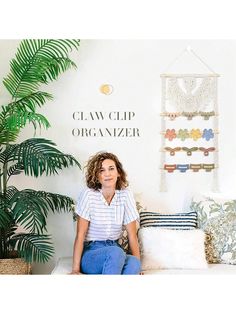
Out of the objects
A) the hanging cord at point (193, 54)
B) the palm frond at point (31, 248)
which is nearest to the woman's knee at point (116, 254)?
the palm frond at point (31, 248)

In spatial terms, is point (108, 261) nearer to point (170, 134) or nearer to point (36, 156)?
point (36, 156)

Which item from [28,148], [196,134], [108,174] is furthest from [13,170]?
[196,134]

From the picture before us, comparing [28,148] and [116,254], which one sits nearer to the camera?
[116,254]

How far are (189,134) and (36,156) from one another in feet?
3.85

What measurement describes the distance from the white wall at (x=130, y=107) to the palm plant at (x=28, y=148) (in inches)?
6.5

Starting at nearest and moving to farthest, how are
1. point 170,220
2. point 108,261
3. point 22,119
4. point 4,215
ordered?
point 108,261 < point 4,215 < point 22,119 < point 170,220

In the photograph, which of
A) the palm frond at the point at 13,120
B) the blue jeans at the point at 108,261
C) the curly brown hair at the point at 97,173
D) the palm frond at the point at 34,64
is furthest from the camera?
the palm frond at the point at 34,64

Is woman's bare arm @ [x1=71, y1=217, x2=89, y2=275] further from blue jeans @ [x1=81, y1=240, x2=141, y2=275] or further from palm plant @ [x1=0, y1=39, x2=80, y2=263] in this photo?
palm plant @ [x1=0, y1=39, x2=80, y2=263]

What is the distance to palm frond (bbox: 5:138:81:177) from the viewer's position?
3.56 m

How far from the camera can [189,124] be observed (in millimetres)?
4027

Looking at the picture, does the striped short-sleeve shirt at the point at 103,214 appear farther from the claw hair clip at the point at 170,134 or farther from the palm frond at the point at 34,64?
the palm frond at the point at 34,64

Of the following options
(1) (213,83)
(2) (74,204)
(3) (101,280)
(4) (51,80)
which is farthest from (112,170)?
(3) (101,280)

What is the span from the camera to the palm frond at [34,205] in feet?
10.9
